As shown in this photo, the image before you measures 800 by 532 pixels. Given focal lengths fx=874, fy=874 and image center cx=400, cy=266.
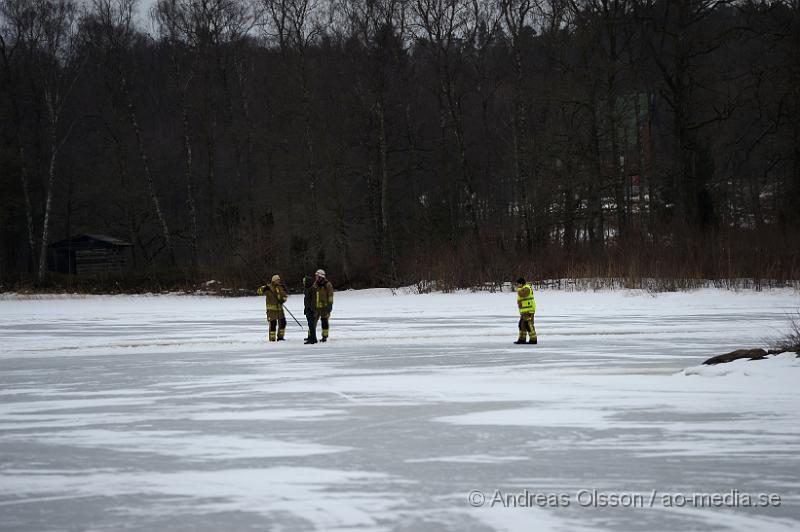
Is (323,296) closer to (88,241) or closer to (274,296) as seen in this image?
(274,296)

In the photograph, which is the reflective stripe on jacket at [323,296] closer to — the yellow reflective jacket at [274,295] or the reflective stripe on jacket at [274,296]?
the yellow reflective jacket at [274,295]

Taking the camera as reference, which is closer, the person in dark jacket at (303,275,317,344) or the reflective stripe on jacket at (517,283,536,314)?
the reflective stripe on jacket at (517,283,536,314)

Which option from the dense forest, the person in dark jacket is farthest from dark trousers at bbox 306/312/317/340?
the dense forest

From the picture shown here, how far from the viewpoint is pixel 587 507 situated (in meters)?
6.09

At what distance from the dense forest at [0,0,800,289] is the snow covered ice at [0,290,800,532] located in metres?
17.4

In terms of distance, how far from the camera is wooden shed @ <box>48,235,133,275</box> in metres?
52.9

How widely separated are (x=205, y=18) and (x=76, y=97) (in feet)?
46.0

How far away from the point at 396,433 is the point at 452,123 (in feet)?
114

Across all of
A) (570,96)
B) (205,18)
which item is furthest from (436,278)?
(205,18)

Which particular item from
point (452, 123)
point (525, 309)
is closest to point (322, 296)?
point (525, 309)

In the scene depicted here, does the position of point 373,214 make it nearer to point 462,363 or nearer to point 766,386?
point 462,363

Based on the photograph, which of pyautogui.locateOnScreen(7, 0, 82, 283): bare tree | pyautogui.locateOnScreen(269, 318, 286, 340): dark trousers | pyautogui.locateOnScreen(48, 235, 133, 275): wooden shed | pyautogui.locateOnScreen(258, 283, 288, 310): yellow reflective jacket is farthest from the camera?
pyautogui.locateOnScreen(48, 235, 133, 275): wooden shed

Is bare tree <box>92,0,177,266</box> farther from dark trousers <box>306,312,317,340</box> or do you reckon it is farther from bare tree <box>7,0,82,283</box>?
dark trousers <box>306,312,317,340</box>

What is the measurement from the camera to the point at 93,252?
53.3m
